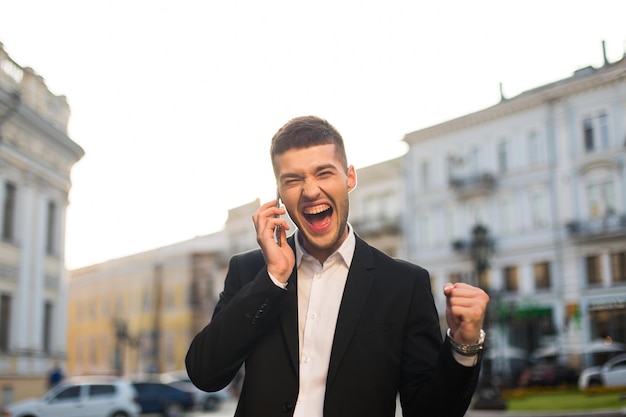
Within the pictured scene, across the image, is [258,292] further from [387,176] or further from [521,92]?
[387,176]

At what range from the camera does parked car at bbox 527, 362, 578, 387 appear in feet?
99.3

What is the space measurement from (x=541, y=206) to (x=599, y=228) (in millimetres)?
3851

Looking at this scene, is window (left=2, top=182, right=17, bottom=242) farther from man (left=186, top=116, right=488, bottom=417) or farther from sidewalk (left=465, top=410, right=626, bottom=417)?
man (left=186, top=116, right=488, bottom=417)

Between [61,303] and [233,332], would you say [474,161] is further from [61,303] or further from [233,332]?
[233,332]

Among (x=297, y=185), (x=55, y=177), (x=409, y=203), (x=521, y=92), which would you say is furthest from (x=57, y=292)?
(x=297, y=185)

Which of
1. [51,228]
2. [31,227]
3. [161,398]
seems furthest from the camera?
[51,228]

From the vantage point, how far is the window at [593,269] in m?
35.6

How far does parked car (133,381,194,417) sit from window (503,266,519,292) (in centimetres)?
1997

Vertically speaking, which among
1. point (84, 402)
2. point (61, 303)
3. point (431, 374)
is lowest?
point (84, 402)

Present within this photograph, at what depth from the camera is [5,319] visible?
25.5 meters

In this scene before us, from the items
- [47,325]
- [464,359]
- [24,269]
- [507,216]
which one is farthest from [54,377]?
[464,359]

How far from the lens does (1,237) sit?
25234mm

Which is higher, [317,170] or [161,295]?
[161,295]

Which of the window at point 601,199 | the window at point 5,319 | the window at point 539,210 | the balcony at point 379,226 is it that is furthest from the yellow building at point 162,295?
the window at point 5,319
